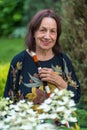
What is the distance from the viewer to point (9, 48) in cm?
1363

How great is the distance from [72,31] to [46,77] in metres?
2.24

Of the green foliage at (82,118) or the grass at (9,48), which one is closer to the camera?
the green foliage at (82,118)

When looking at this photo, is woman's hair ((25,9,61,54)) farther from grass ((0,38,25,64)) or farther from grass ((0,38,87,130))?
grass ((0,38,25,64))

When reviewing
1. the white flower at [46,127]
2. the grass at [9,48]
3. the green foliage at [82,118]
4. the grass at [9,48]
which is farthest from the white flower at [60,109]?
the grass at [9,48]

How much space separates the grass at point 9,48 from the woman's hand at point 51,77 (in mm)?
7746

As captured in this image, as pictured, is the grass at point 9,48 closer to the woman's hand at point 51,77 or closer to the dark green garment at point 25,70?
the dark green garment at point 25,70

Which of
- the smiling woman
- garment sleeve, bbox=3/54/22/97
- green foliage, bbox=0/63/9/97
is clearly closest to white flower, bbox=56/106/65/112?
the smiling woman

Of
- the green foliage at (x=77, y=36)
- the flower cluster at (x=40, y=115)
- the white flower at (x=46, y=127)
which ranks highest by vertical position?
the green foliage at (x=77, y=36)

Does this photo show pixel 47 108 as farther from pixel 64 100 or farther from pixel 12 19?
pixel 12 19

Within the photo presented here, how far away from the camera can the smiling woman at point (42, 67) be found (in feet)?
12.3

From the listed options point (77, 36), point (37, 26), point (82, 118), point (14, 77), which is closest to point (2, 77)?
point (77, 36)

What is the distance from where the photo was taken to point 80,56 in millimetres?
5852

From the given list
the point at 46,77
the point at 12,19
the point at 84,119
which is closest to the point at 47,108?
the point at 46,77

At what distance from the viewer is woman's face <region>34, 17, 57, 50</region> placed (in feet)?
12.3
